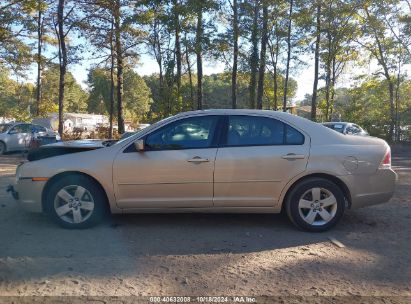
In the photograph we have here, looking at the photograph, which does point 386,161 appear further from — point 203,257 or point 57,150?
point 57,150

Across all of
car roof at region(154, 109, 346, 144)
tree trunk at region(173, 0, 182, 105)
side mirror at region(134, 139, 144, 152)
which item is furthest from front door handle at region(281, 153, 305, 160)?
tree trunk at region(173, 0, 182, 105)

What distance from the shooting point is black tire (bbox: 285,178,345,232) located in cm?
554

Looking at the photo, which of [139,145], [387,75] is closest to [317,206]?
[139,145]

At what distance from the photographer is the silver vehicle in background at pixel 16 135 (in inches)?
723

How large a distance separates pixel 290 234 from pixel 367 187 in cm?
120

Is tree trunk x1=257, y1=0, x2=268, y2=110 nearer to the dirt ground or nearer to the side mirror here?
the dirt ground

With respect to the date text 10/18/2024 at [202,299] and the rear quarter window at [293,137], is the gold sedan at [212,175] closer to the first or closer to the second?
the rear quarter window at [293,137]

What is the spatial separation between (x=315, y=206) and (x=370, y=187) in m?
0.78

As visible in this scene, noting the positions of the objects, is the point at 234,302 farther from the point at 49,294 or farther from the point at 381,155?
the point at 381,155

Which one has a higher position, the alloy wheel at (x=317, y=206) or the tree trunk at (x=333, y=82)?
the tree trunk at (x=333, y=82)

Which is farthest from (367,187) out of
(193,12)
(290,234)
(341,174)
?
(193,12)

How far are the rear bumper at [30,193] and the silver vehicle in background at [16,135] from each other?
514 inches

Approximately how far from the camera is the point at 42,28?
27438 mm

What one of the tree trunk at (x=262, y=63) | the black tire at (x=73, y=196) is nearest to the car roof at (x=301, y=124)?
the black tire at (x=73, y=196)
